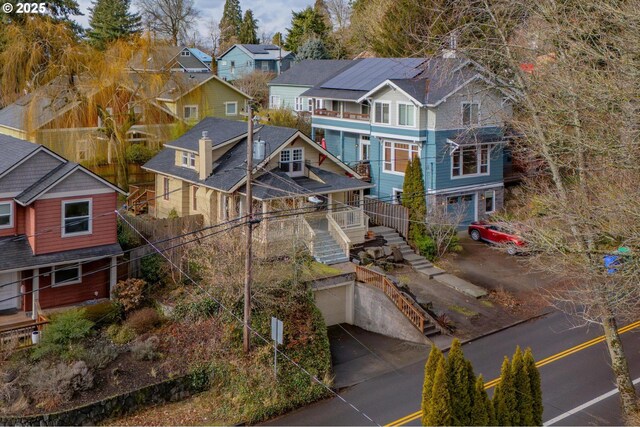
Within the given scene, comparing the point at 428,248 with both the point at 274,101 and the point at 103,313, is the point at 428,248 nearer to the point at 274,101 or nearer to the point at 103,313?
the point at 103,313

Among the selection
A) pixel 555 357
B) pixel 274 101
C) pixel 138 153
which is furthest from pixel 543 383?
pixel 274 101

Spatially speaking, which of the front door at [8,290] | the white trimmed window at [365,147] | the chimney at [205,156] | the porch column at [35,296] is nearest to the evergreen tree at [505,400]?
the porch column at [35,296]

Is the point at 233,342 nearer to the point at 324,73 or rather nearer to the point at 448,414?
the point at 448,414

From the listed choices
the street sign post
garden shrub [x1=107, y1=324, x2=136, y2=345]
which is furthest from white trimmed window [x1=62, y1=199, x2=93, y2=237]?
the street sign post

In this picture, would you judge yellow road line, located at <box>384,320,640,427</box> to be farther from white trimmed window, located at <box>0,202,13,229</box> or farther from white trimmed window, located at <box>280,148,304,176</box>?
white trimmed window, located at <box>0,202,13,229</box>

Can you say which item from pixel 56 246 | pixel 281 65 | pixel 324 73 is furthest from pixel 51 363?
pixel 281 65
